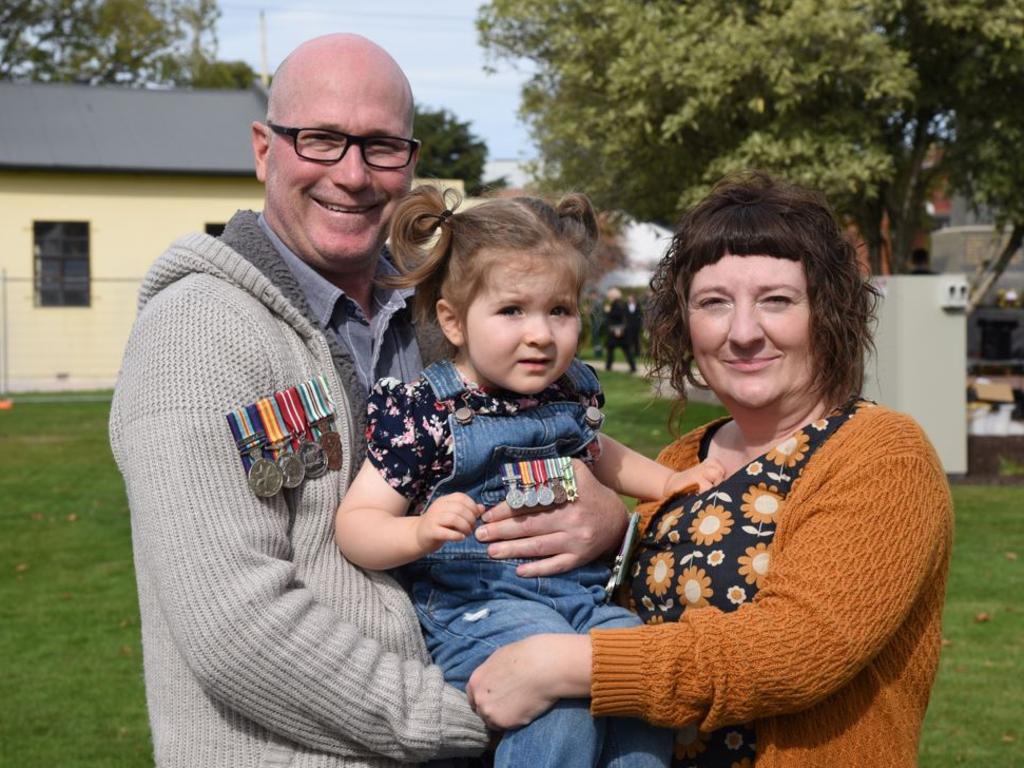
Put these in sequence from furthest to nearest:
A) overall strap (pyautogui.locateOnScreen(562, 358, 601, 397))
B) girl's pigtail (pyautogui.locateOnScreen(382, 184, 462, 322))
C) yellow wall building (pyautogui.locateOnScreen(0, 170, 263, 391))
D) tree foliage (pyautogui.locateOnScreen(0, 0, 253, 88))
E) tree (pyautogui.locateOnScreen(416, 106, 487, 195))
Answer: tree (pyautogui.locateOnScreen(416, 106, 487, 195)), tree foliage (pyautogui.locateOnScreen(0, 0, 253, 88)), yellow wall building (pyautogui.locateOnScreen(0, 170, 263, 391)), overall strap (pyautogui.locateOnScreen(562, 358, 601, 397)), girl's pigtail (pyautogui.locateOnScreen(382, 184, 462, 322))

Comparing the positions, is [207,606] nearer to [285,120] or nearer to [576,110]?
[285,120]

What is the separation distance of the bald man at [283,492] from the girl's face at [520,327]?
286mm

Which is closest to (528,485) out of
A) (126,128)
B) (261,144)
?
(261,144)

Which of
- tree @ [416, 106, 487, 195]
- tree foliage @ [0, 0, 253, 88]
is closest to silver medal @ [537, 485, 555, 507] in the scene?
tree foliage @ [0, 0, 253, 88]

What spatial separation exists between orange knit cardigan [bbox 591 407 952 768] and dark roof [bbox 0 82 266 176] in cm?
3152

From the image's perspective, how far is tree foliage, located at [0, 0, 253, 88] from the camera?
4616cm

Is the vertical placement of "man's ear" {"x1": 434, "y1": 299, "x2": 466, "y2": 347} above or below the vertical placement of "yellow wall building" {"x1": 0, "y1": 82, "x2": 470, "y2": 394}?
below

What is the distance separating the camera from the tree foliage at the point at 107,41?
46156 millimetres

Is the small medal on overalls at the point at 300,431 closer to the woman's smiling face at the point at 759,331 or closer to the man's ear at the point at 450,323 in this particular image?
the man's ear at the point at 450,323

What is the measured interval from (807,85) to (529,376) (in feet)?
45.5

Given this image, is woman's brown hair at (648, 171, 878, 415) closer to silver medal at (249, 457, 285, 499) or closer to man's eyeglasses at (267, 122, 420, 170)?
man's eyeglasses at (267, 122, 420, 170)

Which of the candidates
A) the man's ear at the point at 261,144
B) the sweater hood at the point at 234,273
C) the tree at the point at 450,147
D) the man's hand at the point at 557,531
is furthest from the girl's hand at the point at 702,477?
the tree at the point at 450,147

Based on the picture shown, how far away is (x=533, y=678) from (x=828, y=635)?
23.0 inches

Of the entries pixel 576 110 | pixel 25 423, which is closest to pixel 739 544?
pixel 576 110
